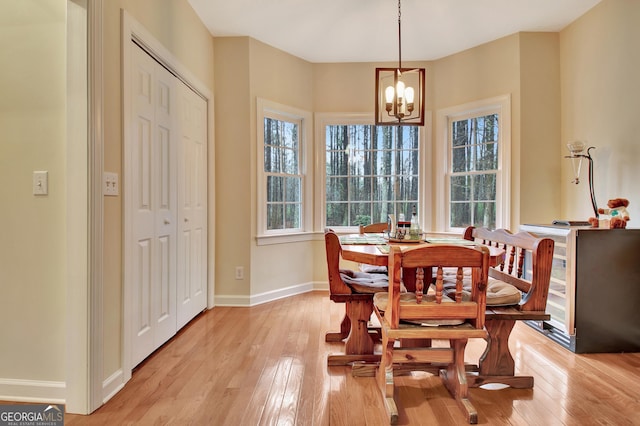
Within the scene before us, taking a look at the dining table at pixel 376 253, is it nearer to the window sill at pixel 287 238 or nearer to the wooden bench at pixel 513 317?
the wooden bench at pixel 513 317

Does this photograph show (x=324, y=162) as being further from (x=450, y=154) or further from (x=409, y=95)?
(x=409, y=95)

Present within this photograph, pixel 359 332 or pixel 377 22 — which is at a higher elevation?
pixel 377 22

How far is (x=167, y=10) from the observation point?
2650mm

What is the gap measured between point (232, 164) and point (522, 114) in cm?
305

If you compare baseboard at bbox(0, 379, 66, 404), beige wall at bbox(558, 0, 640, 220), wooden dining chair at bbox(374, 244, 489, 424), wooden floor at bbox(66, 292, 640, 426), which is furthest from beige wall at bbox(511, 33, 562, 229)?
baseboard at bbox(0, 379, 66, 404)

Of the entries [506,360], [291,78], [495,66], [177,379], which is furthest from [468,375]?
[291,78]

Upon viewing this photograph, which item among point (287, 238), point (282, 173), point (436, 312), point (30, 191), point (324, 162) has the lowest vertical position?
point (436, 312)

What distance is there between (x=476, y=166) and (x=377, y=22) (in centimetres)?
190

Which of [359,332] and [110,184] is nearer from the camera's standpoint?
[110,184]

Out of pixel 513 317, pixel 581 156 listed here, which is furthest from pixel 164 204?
pixel 581 156

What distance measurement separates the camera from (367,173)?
14.4 ft

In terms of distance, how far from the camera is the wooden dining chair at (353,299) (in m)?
2.20

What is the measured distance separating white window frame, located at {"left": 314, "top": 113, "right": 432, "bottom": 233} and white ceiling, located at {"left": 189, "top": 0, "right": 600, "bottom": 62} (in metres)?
0.72

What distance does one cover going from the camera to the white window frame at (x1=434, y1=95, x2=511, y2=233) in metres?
3.73
